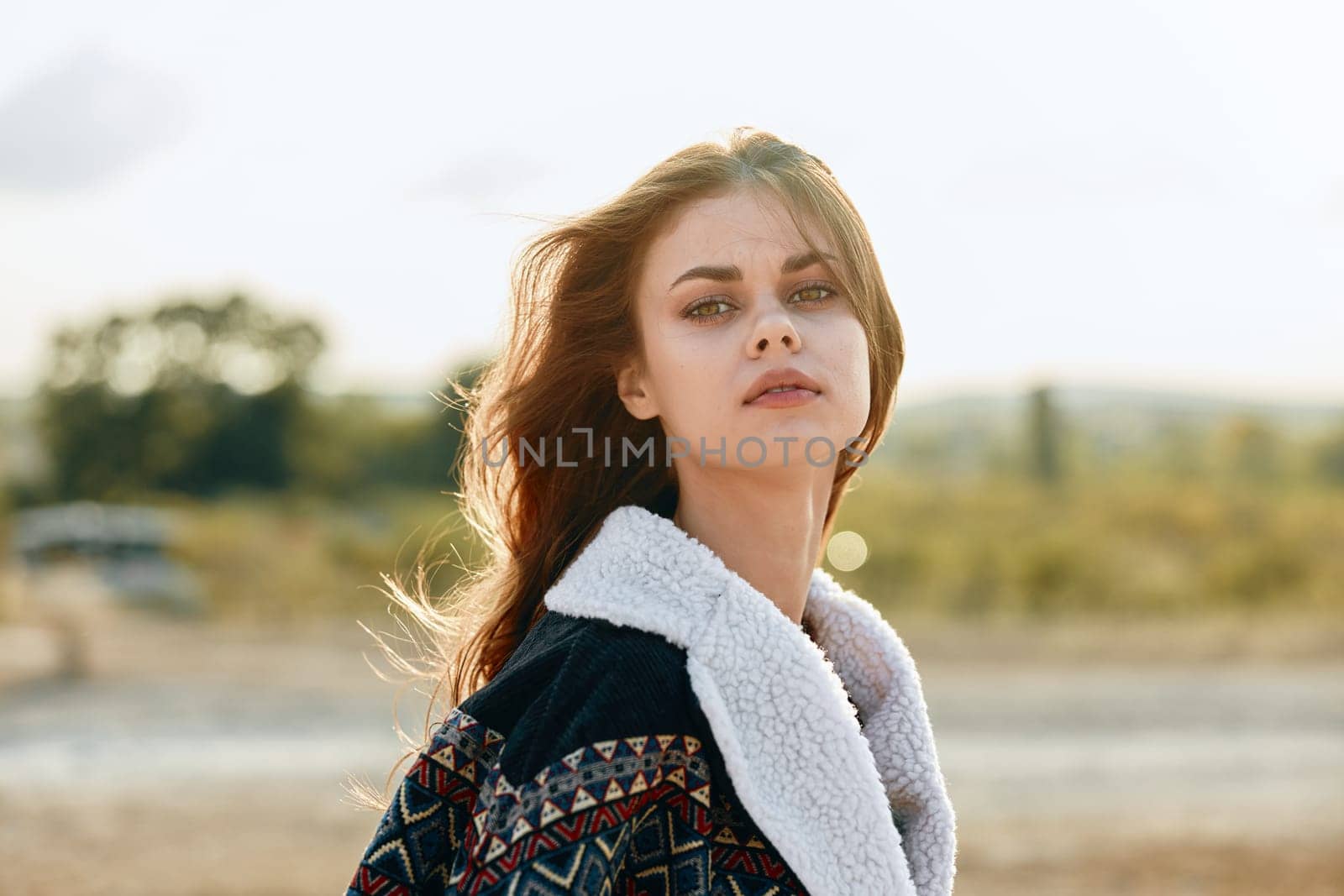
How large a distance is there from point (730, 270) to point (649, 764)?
71 centimetres

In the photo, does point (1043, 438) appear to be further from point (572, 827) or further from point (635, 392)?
point (572, 827)

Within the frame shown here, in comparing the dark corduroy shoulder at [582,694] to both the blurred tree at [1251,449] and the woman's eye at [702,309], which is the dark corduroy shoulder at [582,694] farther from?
the blurred tree at [1251,449]

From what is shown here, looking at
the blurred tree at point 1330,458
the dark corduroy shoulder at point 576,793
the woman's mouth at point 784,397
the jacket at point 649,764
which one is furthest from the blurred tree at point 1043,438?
the dark corduroy shoulder at point 576,793

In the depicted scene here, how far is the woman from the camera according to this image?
1635mm

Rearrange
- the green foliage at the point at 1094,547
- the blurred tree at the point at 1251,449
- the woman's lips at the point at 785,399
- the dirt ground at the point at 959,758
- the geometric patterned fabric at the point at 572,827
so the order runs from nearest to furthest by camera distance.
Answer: the geometric patterned fabric at the point at 572,827 < the woman's lips at the point at 785,399 < the dirt ground at the point at 959,758 < the green foliage at the point at 1094,547 < the blurred tree at the point at 1251,449

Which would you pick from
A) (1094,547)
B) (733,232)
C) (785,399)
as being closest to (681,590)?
(785,399)

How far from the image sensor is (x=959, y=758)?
8.05 metres

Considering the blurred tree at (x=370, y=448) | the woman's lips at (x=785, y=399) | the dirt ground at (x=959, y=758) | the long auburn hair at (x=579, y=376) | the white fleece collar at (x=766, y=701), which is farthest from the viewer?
the blurred tree at (x=370, y=448)

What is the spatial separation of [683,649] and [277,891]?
466 centimetres

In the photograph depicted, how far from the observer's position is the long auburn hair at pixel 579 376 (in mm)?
1989

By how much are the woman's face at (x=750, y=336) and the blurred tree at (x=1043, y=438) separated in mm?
18543

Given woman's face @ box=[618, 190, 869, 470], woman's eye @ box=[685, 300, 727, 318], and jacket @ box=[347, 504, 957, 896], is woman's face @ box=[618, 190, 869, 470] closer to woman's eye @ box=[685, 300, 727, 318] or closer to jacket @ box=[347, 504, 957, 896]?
woman's eye @ box=[685, 300, 727, 318]

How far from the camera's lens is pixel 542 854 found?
5.02 feet

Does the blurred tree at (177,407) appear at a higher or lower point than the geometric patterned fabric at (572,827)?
higher
